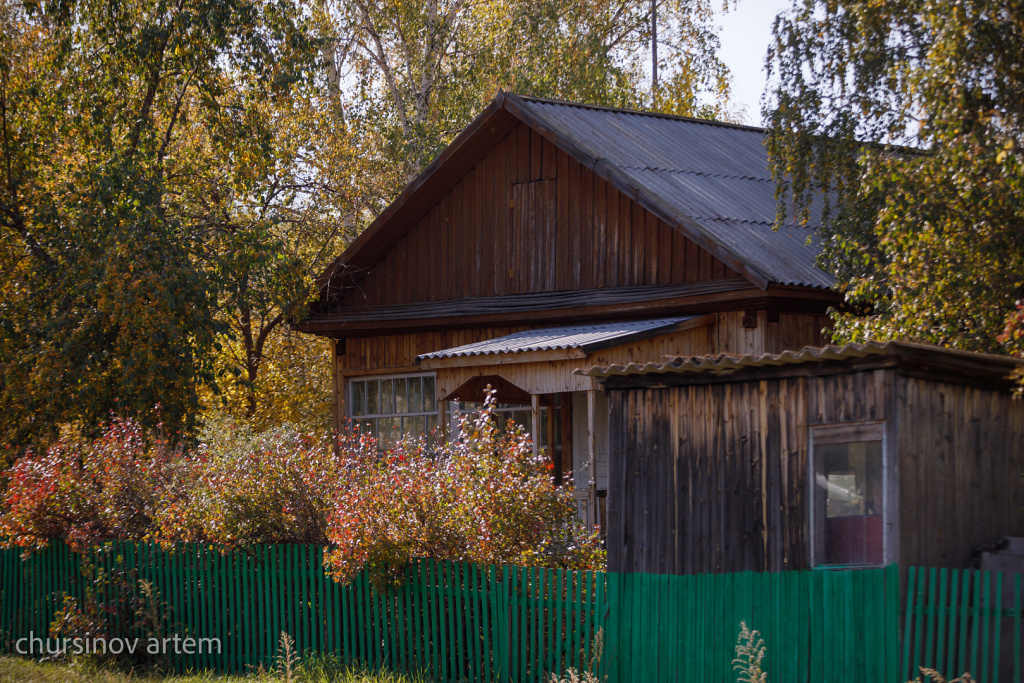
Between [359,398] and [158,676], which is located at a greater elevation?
[359,398]

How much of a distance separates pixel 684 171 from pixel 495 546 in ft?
30.2

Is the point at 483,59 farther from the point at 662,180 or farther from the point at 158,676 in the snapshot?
the point at 158,676

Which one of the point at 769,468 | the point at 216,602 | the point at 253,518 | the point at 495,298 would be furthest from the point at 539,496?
the point at 495,298

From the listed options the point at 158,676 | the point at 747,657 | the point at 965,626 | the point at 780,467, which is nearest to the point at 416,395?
the point at 158,676

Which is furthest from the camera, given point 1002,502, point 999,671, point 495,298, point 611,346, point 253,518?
point 495,298

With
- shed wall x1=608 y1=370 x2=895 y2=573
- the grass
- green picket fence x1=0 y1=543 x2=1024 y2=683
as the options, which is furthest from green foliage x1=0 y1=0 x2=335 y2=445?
shed wall x1=608 y1=370 x2=895 y2=573

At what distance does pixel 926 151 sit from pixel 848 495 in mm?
5367

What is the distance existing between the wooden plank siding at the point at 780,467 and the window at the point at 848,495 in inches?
3.2

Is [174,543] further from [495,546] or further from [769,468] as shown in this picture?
[769,468]

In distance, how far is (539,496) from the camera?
30.8ft

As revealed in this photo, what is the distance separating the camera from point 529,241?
16.8m

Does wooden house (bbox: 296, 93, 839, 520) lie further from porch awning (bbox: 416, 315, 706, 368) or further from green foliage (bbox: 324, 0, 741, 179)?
green foliage (bbox: 324, 0, 741, 179)

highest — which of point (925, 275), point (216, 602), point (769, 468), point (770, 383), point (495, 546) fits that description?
point (925, 275)

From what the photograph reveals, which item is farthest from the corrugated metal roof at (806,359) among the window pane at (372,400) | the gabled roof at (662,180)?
the window pane at (372,400)
